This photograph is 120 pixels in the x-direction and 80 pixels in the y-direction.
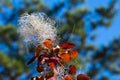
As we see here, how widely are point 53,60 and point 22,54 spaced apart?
47.2 feet

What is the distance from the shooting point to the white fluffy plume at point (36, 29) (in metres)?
2.32

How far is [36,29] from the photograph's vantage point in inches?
91.3

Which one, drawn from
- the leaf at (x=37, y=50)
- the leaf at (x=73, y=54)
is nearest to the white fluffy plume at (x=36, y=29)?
the leaf at (x=37, y=50)

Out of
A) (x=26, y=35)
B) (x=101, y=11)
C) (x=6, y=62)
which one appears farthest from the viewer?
(x=101, y=11)

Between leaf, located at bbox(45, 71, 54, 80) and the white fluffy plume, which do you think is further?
the white fluffy plume

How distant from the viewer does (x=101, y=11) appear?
59.9ft

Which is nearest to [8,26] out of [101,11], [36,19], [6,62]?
[6,62]

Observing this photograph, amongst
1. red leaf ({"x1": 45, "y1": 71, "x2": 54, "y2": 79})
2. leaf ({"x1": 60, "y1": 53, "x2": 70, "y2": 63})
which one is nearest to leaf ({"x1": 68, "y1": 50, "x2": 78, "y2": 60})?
leaf ({"x1": 60, "y1": 53, "x2": 70, "y2": 63})

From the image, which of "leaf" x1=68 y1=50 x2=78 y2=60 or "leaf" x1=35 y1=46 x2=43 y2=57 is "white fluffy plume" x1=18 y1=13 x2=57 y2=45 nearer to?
"leaf" x1=35 y1=46 x2=43 y2=57

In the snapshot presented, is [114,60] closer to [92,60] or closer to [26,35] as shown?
[92,60]

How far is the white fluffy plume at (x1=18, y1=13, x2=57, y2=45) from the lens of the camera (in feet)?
7.60

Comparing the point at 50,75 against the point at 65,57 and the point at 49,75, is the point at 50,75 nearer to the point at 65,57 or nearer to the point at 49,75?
the point at 49,75

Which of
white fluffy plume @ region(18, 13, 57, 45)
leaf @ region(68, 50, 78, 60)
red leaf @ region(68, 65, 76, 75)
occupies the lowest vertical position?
red leaf @ region(68, 65, 76, 75)

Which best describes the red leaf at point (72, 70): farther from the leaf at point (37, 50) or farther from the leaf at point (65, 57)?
the leaf at point (37, 50)
